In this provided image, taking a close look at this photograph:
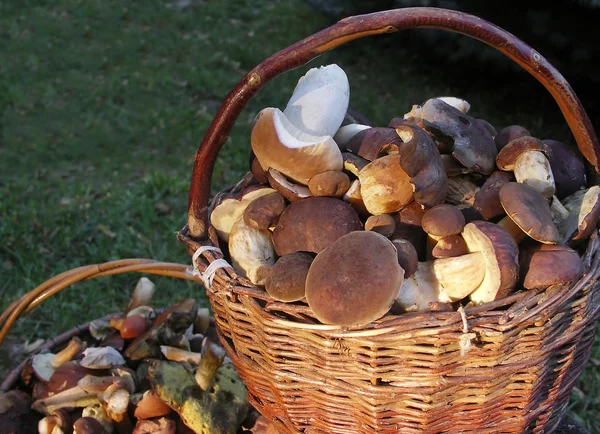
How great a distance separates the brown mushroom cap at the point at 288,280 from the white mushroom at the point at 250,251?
0.10 meters

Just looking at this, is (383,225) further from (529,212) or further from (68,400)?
(68,400)

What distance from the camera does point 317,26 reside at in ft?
18.6

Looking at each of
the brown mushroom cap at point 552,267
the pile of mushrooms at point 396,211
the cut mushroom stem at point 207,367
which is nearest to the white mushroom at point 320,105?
the pile of mushrooms at point 396,211

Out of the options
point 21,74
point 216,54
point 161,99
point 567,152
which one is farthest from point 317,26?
point 567,152

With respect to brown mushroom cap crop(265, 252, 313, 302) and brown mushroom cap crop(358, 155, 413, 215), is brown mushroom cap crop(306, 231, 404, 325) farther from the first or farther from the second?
brown mushroom cap crop(358, 155, 413, 215)

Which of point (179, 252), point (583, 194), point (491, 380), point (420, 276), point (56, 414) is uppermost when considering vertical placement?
point (583, 194)

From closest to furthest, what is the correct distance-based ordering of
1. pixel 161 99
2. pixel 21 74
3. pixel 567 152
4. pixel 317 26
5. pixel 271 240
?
pixel 271 240, pixel 567 152, pixel 161 99, pixel 21 74, pixel 317 26

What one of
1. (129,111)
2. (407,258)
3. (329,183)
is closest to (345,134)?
(329,183)

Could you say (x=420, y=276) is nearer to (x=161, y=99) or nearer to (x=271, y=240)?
(x=271, y=240)

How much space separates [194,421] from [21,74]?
14.0ft

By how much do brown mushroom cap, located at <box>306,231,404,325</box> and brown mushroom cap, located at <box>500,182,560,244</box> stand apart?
0.93 ft

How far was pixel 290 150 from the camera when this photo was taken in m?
1.43

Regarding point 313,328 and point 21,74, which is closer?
point 313,328

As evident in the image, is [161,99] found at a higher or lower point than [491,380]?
lower
